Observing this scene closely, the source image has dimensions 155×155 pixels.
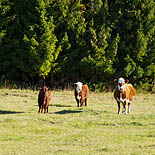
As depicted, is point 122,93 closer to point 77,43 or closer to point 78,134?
point 78,134

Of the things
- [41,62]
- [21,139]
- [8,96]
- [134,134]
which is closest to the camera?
[21,139]

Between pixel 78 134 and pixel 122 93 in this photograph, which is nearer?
pixel 78 134

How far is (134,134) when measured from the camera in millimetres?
12367

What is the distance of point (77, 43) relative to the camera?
3316 centimetres

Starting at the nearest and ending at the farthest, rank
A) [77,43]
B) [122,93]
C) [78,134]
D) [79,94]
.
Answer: [78,134]
[122,93]
[79,94]
[77,43]

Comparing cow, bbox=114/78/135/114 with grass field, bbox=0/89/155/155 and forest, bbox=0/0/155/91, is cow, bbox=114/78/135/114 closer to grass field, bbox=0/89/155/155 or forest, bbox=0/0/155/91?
grass field, bbox=0/89/155/155

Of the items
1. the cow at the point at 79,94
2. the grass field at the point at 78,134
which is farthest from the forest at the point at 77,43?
the grass field at the point at 78,134

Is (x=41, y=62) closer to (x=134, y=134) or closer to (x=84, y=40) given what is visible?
(x=84, y=40)

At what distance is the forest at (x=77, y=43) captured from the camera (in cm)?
3180

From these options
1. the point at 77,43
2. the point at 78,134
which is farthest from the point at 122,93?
the point at 77,43

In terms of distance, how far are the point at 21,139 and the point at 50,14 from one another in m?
22.5

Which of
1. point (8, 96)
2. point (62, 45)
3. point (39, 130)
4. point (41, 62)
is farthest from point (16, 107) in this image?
point (62, 45)

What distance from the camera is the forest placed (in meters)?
31.8

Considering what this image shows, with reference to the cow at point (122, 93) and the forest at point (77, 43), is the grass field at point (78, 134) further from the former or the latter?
the forest at point (77, 43)
